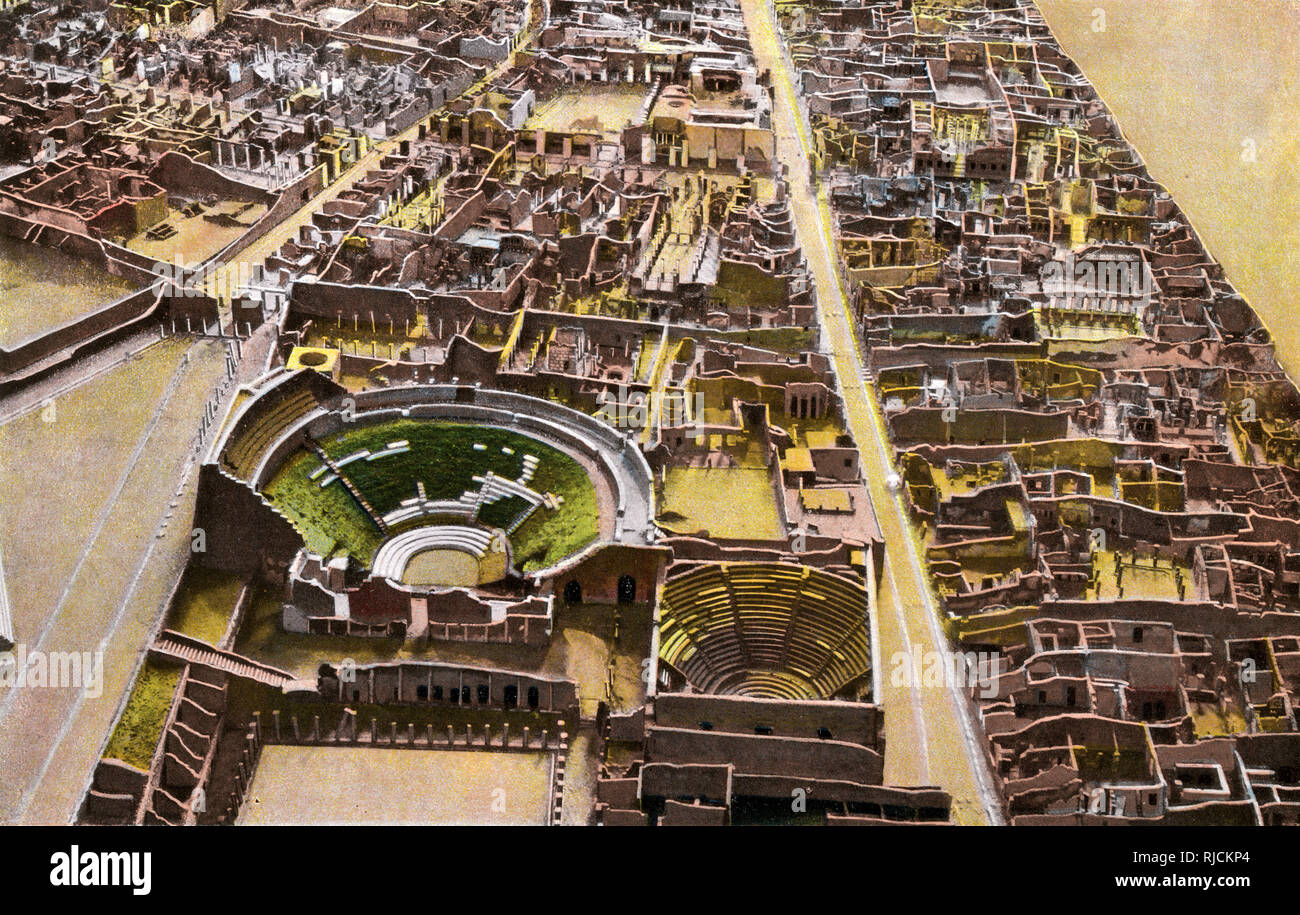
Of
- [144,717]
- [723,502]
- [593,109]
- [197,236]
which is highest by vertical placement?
[593,109]

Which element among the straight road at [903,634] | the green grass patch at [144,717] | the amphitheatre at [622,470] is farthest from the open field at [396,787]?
the straight road at [903,634]

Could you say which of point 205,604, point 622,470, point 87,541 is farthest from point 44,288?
point 622,470

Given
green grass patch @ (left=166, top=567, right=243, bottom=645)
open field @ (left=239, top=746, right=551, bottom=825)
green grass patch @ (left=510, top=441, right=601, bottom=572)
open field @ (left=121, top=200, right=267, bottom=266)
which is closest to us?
open field @ (left=239, top=746, right=551, bottom=825)

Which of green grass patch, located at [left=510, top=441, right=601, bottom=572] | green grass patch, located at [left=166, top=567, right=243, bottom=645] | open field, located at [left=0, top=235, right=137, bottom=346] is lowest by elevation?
green grass patch, located at [left=166, top=567, right=243, bottom=645]

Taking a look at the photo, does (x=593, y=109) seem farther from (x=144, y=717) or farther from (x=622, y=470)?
(x=144, y=717)

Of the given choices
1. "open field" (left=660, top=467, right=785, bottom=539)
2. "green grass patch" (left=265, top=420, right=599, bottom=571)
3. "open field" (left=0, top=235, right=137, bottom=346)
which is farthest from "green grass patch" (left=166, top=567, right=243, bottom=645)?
"open field" (left=0, top=235, right=137, bottom=346)

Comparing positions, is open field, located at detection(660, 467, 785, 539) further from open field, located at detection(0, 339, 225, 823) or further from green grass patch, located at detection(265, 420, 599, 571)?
open field, located at detection(0, 339, 225, 823)
